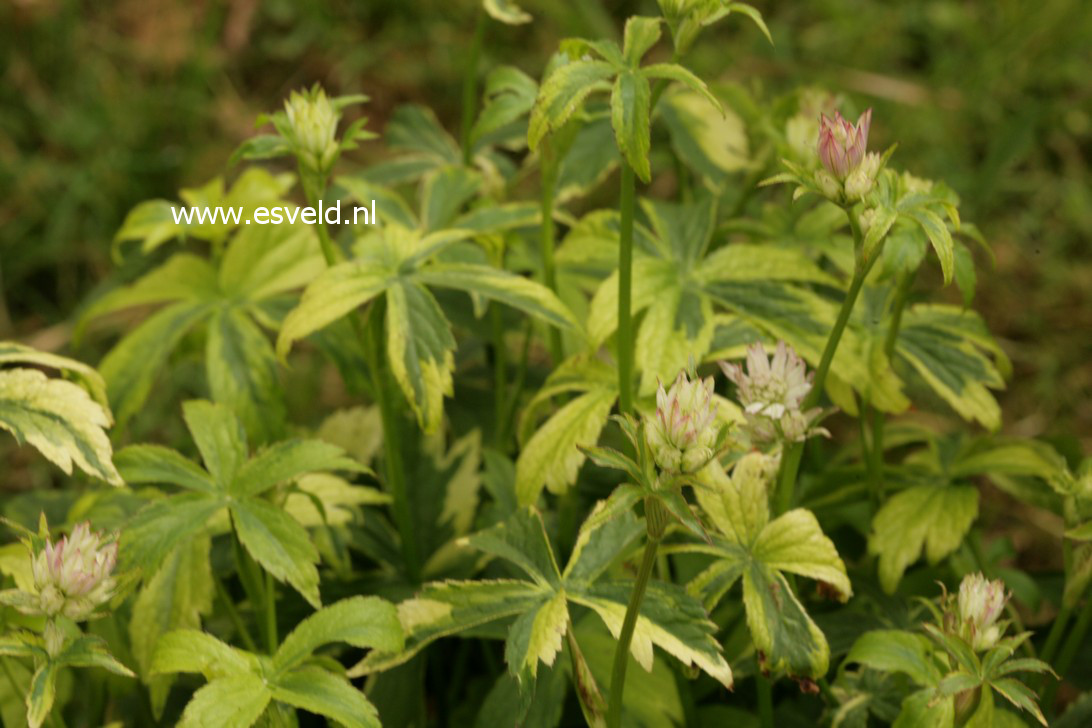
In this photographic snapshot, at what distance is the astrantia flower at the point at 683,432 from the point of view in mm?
898

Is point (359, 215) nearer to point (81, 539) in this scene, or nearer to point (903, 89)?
point (81, 539)

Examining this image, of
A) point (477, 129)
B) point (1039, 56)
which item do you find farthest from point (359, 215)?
point (1039, 56)

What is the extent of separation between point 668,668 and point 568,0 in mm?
2342

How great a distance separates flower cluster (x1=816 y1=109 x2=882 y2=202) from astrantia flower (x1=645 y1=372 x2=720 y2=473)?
258 mm

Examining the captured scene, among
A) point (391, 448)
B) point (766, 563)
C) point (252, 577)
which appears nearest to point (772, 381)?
point (766, 563)

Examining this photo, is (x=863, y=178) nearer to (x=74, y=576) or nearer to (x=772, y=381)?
(x=772, y=381)

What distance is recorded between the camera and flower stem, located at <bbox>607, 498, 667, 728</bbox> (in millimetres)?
934

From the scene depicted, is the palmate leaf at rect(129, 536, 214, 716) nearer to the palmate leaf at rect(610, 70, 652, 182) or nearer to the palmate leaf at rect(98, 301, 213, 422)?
the palmate leaf at rect(98, 301, 213, 422)

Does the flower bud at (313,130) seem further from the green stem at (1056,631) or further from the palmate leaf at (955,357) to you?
the green stem at (1056,631)

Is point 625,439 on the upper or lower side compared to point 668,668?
upper

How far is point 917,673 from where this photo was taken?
106cm

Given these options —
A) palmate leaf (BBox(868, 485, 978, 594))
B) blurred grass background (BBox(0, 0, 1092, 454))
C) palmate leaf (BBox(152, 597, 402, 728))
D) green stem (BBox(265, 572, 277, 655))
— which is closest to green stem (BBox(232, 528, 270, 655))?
green stem (BBox(265, 572, 277, 655))

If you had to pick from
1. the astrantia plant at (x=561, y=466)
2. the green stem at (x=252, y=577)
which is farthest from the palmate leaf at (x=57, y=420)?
the green stem at (x=252, y=577)

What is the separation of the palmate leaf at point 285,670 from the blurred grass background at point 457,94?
184 centimetres
